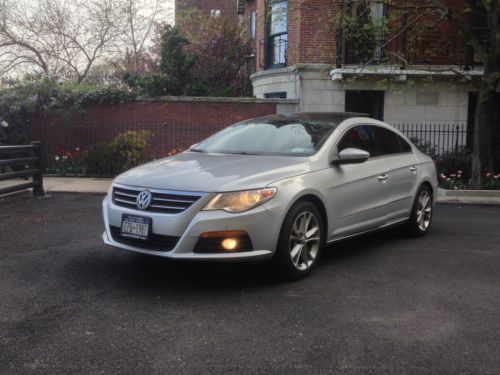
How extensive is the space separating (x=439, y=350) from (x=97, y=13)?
24.9m

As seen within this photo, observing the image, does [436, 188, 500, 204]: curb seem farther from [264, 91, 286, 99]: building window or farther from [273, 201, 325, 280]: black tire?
[273, 201, 325, 280]: black tire

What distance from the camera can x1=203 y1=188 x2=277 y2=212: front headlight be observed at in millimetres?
4582

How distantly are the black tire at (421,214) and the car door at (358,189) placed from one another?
85 centimetres

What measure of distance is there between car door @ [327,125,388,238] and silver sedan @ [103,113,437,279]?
11mm

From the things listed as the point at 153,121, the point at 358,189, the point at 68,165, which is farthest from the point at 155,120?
the point at 358,189

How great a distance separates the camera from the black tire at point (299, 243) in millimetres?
4820

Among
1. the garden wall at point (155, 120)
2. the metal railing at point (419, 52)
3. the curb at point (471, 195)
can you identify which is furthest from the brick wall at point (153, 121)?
the curb at point (471, 195)

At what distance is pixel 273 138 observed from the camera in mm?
5996

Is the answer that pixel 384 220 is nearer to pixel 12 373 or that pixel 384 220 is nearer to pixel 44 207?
pixel 12 373

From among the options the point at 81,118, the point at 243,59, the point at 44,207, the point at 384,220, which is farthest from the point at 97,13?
the point at 384,220

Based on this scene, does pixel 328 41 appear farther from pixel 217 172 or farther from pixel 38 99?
pixel 217 172

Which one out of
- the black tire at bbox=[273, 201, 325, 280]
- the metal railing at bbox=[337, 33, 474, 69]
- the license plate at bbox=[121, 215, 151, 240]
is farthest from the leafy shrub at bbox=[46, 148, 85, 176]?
the black tire at bbox=[273, 201, 325, 280]

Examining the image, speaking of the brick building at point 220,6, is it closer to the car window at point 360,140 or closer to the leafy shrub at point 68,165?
the leafy shrub at point 68,165

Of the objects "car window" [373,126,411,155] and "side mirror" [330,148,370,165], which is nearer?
"side mirror" [330,148,370,165]
